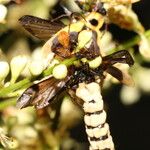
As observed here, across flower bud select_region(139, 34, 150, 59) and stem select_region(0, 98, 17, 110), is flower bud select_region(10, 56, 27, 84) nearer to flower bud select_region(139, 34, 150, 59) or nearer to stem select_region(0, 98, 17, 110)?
stem select_region(0, 98, 17, 110)

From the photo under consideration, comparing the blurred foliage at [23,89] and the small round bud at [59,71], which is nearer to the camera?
the small round bud at [59,71]

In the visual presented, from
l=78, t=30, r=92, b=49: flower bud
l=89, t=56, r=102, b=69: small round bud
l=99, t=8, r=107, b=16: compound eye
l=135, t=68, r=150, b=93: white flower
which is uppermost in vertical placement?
l=78, t=30, r=92, b=49: flower bud

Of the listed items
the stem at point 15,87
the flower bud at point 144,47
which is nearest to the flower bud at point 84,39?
the stem at point 15,87

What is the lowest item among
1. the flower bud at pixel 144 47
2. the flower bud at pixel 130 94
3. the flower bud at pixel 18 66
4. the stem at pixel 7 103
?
the flower bud at pixel 130 94

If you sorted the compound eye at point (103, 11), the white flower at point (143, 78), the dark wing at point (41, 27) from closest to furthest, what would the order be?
the dark wing at point (41, 27)
the compound eye at point (103, 11)
the white flower at point (143, 78)

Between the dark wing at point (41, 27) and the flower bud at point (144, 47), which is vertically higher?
the dark wing at point (41, 27)

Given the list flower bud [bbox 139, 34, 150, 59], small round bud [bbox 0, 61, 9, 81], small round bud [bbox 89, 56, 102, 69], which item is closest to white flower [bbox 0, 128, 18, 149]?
small round bud [bbox 0, 61, 9, 81]

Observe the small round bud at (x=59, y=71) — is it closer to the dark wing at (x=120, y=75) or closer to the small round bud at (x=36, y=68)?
the small round bud at (x=36, y=68)
